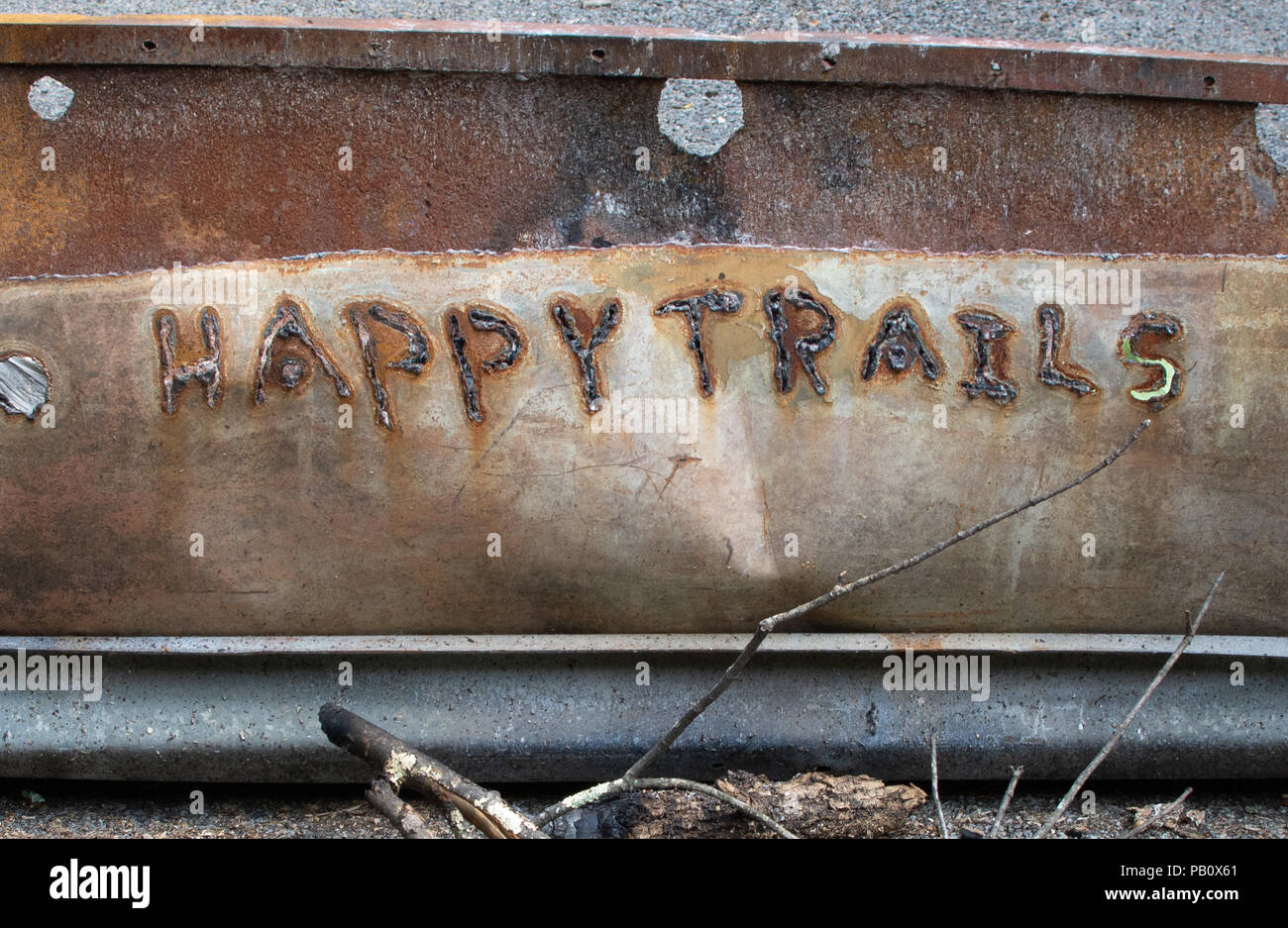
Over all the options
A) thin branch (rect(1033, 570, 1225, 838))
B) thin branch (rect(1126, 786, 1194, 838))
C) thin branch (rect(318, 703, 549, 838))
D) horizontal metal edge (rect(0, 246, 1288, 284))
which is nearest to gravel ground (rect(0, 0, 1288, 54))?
horizontal metal edge (rect(0, 246, 1288, 284))

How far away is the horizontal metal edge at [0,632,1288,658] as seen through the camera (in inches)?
60.6

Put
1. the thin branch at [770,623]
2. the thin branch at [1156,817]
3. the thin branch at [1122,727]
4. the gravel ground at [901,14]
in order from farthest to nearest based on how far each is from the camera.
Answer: the gravel ground at [901,14], the thin branch at [1156,817], the thin branch at [1122,727], the thin branch at [770,623]

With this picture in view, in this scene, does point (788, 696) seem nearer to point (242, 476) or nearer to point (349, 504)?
point (349, 504)

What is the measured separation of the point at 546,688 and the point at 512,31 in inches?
35.8

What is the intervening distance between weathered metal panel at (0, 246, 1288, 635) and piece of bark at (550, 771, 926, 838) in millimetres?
252

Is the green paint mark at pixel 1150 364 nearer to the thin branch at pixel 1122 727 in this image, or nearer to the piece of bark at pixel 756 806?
the thin branch at pixel 1122 727

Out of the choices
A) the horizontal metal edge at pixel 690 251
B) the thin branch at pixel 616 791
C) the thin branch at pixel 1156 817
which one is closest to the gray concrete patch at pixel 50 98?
the horizontal metal edge at pixel 690 251

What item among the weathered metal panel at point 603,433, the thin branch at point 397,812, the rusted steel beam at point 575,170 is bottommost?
the thin branch at point 397,812

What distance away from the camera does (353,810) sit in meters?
1.63

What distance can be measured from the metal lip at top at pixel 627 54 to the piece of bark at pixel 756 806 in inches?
37.7

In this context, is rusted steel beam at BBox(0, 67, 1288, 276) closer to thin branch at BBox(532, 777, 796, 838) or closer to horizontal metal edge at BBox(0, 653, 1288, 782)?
horizontal metal edge at BBox(0, 653, 1288, 782)

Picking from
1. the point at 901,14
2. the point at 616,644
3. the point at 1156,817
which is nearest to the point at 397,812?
the point at 616,644

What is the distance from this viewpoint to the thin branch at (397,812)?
3.94 feet
